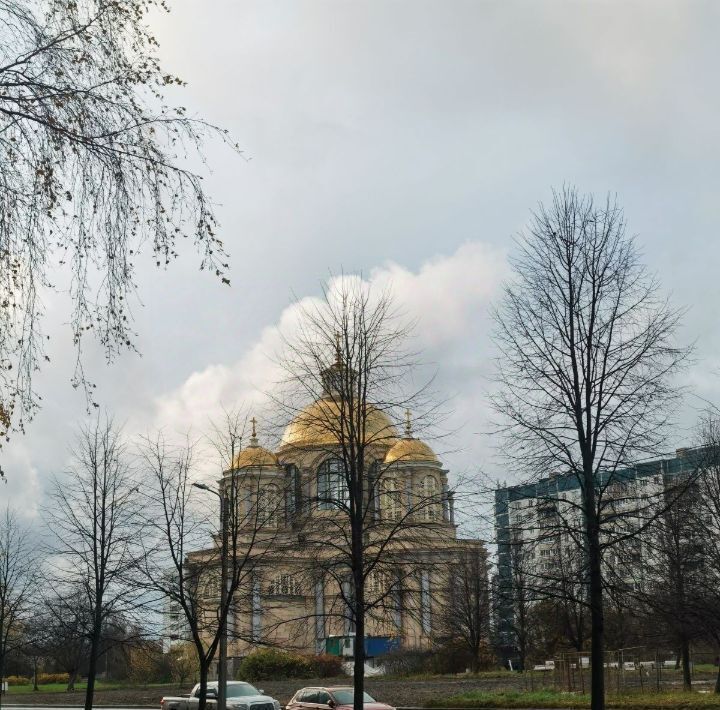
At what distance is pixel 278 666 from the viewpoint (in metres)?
56.7

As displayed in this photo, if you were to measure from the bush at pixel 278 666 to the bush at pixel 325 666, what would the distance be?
0.36 m

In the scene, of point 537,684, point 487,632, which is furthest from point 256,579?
point 487,632

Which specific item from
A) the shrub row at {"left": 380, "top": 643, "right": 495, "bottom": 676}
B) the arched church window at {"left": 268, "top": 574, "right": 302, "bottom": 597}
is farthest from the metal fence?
the arched church window at {"left": 268, "top": 574, "right": 302, "bottom": 597}

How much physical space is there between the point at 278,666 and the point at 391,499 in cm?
3608

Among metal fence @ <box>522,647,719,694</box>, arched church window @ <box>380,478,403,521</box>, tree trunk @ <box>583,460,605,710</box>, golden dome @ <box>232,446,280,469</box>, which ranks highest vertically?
golden dome @ <box>232,446,280,469</box>

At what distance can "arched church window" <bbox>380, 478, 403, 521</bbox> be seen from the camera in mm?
23275

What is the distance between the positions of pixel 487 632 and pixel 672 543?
2925cm

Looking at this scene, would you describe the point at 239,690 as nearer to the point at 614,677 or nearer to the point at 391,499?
the point at 391,499

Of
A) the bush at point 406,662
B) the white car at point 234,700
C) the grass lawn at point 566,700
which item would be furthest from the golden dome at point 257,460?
the bush at point 406,662

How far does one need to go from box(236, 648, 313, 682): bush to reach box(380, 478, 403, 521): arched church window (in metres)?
34.0

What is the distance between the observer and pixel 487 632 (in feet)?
199

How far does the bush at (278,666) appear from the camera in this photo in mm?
56594

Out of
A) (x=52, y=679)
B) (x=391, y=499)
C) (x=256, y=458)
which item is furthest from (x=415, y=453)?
(x=52, y=679)

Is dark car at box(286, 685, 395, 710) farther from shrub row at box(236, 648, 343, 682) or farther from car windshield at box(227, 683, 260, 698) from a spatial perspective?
shrub row at box(236, 648, 343, 682)
